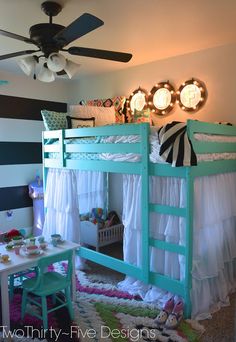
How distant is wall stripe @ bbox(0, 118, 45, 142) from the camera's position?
4.24m

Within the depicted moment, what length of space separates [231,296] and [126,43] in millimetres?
2716

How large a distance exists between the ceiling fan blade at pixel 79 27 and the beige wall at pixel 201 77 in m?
1.82

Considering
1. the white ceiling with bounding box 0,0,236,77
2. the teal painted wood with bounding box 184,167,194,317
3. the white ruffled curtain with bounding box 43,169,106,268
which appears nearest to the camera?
the white ceiling with bounding box 0,0,236,77

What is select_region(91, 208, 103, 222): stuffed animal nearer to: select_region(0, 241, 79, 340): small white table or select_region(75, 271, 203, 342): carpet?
select_region(75, 271, 203, 342): carpet

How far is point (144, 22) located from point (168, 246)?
194cm

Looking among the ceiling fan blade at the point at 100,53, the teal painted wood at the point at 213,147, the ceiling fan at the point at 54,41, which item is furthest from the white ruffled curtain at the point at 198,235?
the ceiling fan at the point at 54,41

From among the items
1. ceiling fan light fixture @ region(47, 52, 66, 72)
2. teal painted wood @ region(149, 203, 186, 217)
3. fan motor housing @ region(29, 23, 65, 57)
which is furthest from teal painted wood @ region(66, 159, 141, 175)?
fan motor housing @ region(29, 23, 65, 57)

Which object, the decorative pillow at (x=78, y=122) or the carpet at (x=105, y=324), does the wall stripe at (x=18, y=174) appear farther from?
the carpet at (x=105, y=324)

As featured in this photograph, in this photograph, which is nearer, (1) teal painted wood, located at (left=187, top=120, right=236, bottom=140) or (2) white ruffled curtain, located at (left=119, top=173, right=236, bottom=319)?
(1) teal painted wood, located at (left=187, top=120, right=236, bottom=140)

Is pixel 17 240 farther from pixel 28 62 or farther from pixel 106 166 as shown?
pixel 28 62

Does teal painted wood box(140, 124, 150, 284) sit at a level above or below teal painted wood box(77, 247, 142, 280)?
above

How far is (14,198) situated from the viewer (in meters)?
4.38

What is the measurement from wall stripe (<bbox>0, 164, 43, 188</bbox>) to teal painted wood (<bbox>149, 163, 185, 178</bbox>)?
2.57 m

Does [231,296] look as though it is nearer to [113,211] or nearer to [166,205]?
[166,205]
